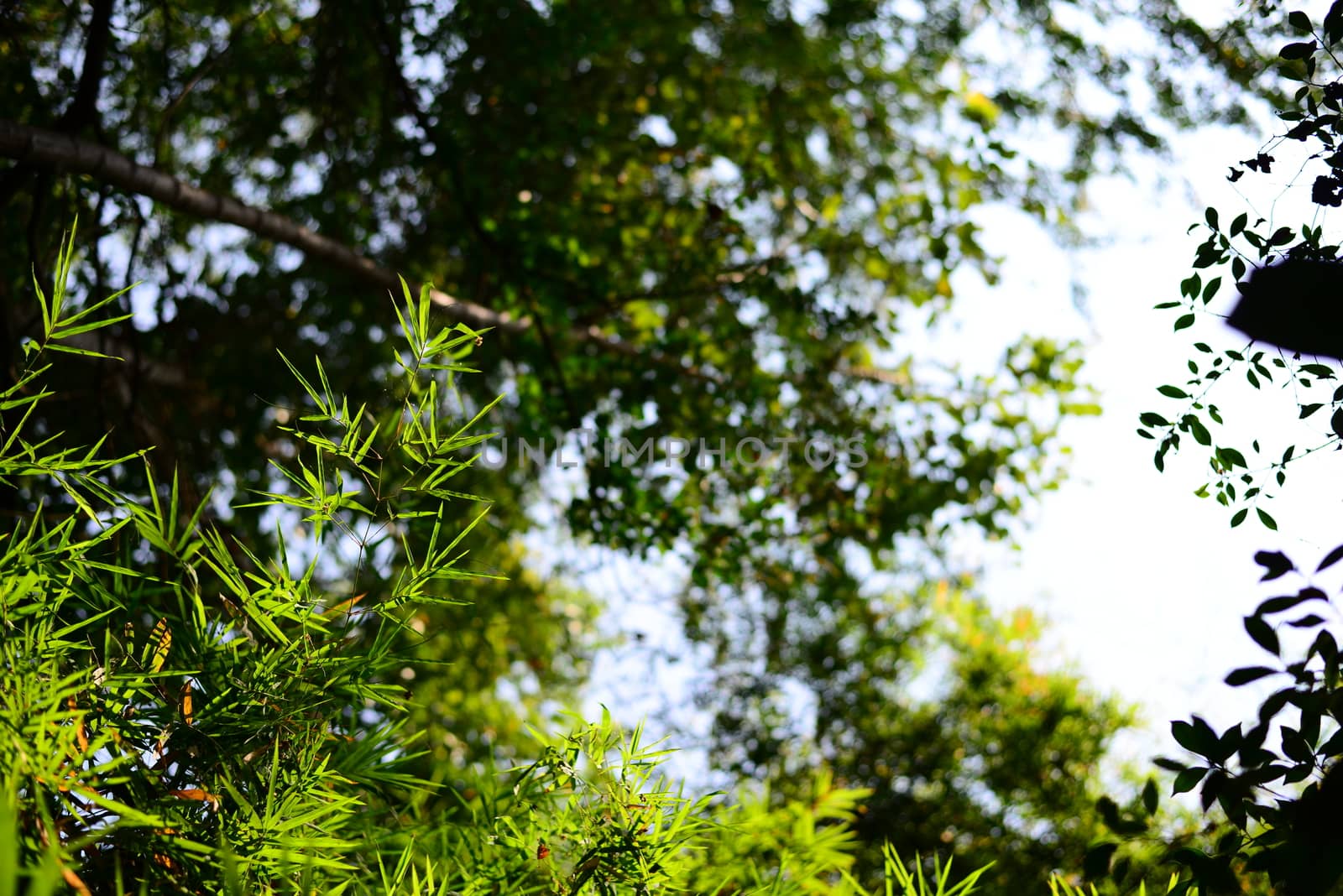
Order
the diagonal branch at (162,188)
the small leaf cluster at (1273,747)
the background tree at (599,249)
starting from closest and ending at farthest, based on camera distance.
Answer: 1. the small leaf cluster at (1273,747)
2. the diagonal branch at (162,188)
3. the background tree at (599,249)

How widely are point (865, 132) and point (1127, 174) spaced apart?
1.36m

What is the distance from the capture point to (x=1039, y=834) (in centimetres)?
406

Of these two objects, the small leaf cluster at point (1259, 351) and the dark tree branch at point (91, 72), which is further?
the dark tree branch at point (91, 72)

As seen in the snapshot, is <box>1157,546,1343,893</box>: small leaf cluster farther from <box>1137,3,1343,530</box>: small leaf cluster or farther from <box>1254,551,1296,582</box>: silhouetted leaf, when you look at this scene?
<box>1137,3,1343,530</box>: small leaf cluster

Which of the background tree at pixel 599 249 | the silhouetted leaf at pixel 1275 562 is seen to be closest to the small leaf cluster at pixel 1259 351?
the silhouetted leaf at pixel 1275 562

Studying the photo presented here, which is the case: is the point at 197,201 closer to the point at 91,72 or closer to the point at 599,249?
the point at 91,72

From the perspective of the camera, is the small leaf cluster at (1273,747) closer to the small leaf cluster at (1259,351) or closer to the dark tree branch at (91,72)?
the small leaf cluster at (1259,351)

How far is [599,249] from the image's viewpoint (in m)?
3.16

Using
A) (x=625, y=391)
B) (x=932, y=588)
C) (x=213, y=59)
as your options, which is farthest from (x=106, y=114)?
(x=932, y=588)

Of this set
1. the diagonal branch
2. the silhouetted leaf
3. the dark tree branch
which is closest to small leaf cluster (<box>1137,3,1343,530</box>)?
the silhouetted leaf

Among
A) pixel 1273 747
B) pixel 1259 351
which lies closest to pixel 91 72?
pixel 1259 351

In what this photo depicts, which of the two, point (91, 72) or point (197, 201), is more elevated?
point (91, 72)

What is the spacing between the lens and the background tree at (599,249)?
2916 millimetres

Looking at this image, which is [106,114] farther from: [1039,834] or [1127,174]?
[1039,834]
